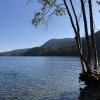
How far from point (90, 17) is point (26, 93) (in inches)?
498

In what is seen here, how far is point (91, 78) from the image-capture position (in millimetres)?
23984

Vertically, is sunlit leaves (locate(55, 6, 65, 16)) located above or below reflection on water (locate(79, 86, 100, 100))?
above

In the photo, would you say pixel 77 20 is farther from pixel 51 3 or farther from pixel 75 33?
pixel 51 3

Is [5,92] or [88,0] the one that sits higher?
[88,0]

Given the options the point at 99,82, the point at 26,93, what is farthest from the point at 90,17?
the point at 26,93

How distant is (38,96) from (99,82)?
9.14m

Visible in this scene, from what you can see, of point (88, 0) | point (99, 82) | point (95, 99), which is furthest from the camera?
point (88, 0)

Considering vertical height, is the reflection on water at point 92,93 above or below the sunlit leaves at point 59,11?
below

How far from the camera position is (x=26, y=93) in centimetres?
3284

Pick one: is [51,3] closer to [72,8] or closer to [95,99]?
[72,8]

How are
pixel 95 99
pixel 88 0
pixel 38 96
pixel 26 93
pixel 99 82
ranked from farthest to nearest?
pixel 26 93, pixel 38 96, pixel 88 0, pixel 99 82, pixel 95 99

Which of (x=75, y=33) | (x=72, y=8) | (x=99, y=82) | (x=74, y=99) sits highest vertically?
(x=72, y=8)

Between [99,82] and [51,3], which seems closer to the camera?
[99,82]

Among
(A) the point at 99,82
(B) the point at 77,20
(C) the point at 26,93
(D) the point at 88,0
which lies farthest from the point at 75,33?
(C) the point at 26,93
